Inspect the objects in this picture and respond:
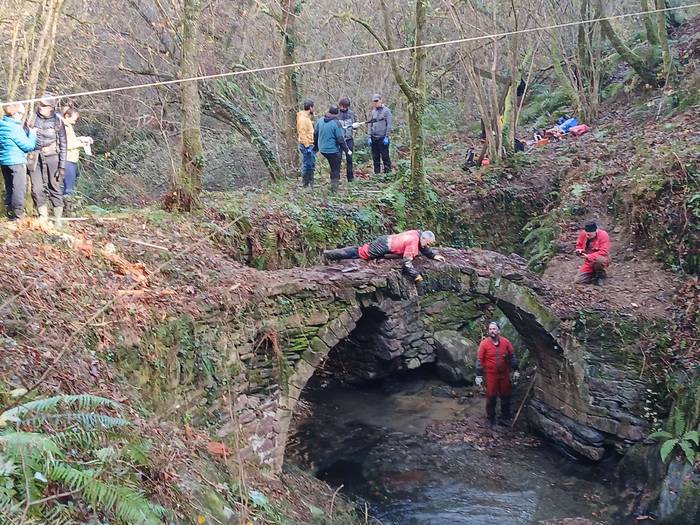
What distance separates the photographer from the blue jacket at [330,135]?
12.3m

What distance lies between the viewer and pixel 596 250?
37.0 ft

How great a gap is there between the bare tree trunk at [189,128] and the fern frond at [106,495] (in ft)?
22.7

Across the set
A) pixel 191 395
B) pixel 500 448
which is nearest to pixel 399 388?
pixel 500 448

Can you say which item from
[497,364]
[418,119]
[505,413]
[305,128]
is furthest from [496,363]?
[305,128]

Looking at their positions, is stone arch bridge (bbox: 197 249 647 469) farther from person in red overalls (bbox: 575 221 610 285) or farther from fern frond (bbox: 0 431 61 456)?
fern frond (bbox: 0 431 61 456)

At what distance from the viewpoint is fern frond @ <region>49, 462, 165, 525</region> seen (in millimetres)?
3148

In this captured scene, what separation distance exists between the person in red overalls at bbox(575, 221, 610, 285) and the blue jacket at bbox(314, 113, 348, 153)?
4.72m

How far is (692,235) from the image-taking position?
428 inches

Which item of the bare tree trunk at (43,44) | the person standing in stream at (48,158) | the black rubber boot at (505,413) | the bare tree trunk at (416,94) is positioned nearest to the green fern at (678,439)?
the black rubber boot at (505,413)

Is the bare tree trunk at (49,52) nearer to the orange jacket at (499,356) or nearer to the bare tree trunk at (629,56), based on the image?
the orange jacket at (499,356)

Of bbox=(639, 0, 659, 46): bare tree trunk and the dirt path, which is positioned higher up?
bbox=(639, 0, 659, 46): bare tree trunk

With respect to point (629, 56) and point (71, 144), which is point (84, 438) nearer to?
point (71, 144)

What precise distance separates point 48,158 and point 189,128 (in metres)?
2.04

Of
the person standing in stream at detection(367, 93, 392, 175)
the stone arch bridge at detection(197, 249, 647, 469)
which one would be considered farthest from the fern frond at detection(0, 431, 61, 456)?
the person standing in stream at detection(367, 93, 392, 175)
